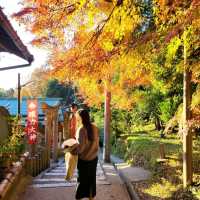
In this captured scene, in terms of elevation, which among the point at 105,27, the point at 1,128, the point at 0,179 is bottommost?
the point at 0,179

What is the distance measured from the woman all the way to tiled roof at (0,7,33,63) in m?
1.58

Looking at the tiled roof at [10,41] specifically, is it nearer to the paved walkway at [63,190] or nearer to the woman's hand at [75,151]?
the woman's hand at [75,151]

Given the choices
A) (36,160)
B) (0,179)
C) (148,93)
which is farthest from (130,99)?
(0,179)

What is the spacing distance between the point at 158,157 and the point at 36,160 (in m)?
3.95

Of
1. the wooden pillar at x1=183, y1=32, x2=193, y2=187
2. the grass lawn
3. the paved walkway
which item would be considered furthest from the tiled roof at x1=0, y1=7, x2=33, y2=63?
the grass lawn

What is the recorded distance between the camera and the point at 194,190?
31.2 ft

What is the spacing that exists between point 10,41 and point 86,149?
90.1 inches

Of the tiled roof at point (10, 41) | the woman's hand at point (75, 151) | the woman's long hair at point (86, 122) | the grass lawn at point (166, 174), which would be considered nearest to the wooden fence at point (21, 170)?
the woman's hand at point (75, 151)

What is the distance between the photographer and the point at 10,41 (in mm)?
7387

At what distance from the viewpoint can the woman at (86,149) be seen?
A: 7.33m

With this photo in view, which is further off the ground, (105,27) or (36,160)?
(105,27)

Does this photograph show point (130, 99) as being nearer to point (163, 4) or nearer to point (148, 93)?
point (148, 93)

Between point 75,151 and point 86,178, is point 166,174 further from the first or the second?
point 75,151

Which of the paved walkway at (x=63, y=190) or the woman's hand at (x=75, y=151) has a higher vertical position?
the woman's hand at (x=75, y=151)
